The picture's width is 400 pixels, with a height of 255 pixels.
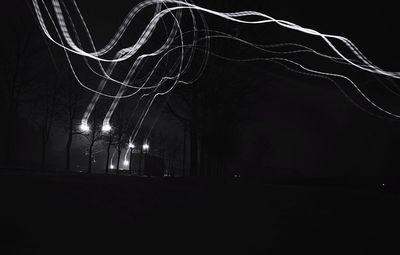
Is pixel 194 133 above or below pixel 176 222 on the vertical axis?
above

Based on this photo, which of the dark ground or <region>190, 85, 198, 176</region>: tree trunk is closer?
the dark ground

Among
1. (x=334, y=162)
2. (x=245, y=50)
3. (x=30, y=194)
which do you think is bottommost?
(x=30, y=194)

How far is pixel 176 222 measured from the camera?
293 inches

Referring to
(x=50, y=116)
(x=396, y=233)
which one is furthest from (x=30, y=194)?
(x=50, y=116)

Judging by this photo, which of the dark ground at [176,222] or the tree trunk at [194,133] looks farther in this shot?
the tree trunk at [194,133]

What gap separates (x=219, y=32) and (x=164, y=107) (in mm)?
6560

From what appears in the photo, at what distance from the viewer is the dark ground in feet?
19.7

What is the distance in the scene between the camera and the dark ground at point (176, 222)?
19.7ft

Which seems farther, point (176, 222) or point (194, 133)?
point (194, 133)

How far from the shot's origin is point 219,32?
2062 centimetres

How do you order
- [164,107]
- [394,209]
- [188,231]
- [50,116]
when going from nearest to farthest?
1. [188,231]
2. [394,209]
3. [164,107]
4. [50,116]

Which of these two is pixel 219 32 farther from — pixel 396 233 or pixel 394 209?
pixel 396 233

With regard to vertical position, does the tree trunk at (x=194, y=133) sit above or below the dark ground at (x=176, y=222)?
above

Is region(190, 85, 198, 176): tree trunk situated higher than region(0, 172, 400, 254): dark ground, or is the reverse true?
region(190, 85, 198, 176): tree trunk
